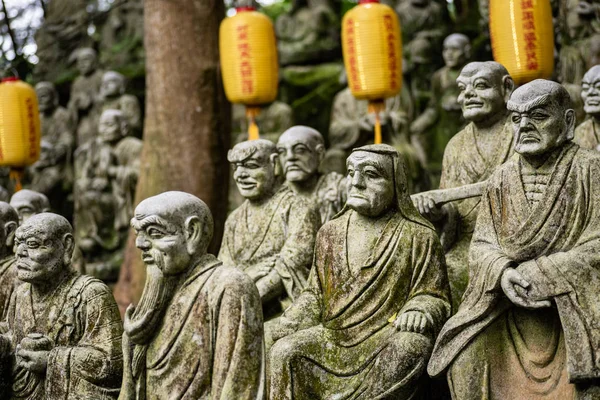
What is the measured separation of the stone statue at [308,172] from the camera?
11.6 metres

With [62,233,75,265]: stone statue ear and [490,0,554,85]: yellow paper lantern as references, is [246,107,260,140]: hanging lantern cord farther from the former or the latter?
[62,233,75,265]: stone statue ear

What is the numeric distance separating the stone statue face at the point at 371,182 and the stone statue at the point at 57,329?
1995 millimetres

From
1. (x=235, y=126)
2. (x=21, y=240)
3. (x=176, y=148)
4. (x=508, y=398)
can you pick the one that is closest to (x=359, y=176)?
(x=508, y=398)

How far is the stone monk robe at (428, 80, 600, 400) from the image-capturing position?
26.2 feet

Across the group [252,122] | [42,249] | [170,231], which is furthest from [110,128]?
[170,231]

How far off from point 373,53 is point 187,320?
5.82m

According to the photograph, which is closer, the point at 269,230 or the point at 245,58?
the point at 269,230

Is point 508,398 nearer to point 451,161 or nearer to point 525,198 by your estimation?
point 525,198

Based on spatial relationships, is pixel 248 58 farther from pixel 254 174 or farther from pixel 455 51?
pixel 455 51

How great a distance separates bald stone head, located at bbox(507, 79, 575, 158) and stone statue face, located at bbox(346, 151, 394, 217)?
39.5 inches

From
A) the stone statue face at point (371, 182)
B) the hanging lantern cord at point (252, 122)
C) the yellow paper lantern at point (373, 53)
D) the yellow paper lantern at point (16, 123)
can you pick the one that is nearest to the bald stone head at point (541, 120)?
the stone statue face at point (371, 182)

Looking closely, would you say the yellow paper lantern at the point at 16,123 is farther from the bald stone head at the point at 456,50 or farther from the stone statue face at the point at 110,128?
the bald stone head at the point at 456,50

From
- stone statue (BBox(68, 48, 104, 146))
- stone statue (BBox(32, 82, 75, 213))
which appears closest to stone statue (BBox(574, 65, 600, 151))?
stone statue (BBox(68, 48, 104, 146))

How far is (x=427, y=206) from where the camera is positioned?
991cm
